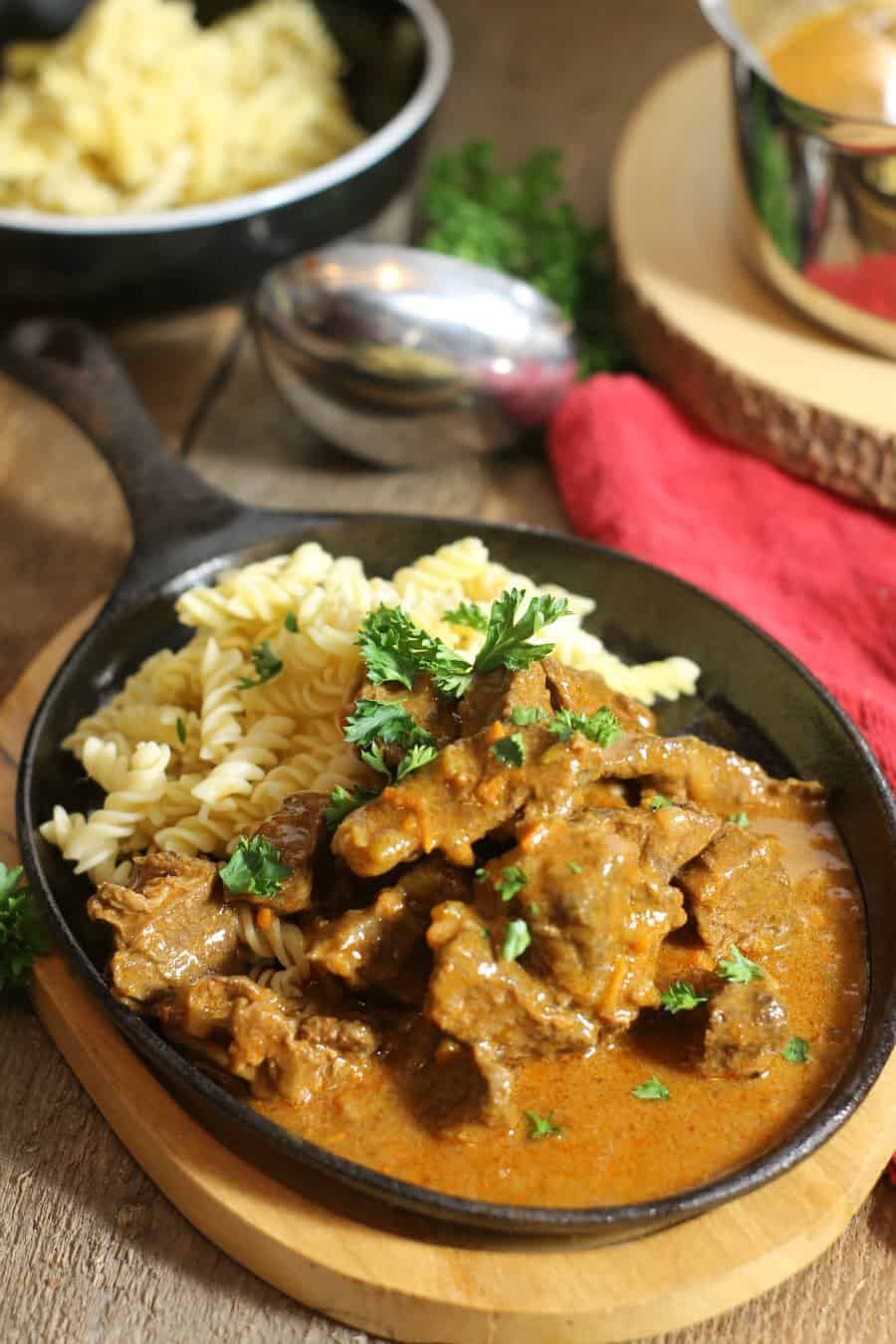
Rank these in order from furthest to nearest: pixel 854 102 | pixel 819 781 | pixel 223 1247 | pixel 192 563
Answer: pixel 854 102
pixel 192 563
pixel 819 781
pixel 223 1247

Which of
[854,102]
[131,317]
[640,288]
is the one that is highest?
[854,102]

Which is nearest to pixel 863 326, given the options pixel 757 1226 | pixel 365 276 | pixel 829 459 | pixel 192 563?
pixel 829 459

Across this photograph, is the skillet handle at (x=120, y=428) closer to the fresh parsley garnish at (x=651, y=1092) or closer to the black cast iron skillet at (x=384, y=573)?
the black cast iron skillet at (x=384, y=573)

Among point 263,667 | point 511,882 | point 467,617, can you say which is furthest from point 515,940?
point 263,667

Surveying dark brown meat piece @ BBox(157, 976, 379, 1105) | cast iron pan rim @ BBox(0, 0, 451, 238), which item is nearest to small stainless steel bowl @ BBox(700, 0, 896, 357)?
cast iron pan rim @ BBox(0, 0, 451, 238)

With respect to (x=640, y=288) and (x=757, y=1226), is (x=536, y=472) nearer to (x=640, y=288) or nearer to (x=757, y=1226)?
(x=640, y=288)

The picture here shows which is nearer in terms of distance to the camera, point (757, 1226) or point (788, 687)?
point (757, 1226)
